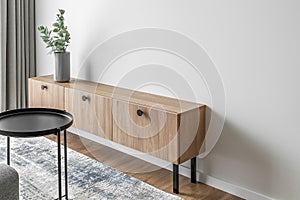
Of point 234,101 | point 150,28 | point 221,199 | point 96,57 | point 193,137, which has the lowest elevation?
point 221,199

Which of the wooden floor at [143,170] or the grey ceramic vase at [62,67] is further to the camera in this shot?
the grey ceramic vase at [62,67]

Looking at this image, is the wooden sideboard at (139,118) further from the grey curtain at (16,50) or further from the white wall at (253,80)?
the grey curtain at (16,50)

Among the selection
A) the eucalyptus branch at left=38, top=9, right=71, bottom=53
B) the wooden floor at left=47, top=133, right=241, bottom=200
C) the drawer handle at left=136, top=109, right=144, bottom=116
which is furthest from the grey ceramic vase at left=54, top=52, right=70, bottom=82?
the drawer handle at left=136, top=109, right=144, bottom=116

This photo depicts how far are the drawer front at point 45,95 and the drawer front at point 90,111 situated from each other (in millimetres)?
99

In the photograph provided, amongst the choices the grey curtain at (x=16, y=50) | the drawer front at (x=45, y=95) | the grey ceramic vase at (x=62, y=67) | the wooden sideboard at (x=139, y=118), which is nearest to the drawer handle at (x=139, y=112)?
the wooden sideboard at (x=139, y=118)

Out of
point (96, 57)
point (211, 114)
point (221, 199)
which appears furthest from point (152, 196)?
point (96, 57)

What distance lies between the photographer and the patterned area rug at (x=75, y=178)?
2.56 metres

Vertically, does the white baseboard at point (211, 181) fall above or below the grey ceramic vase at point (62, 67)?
below

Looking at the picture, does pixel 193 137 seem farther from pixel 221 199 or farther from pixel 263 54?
pixel 263 54

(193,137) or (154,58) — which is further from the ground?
(154,58)

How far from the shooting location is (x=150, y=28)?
2982 millimetres

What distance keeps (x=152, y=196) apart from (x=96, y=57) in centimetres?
146

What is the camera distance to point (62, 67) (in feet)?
11.4

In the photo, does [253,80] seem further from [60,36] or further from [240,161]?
[60,36]
